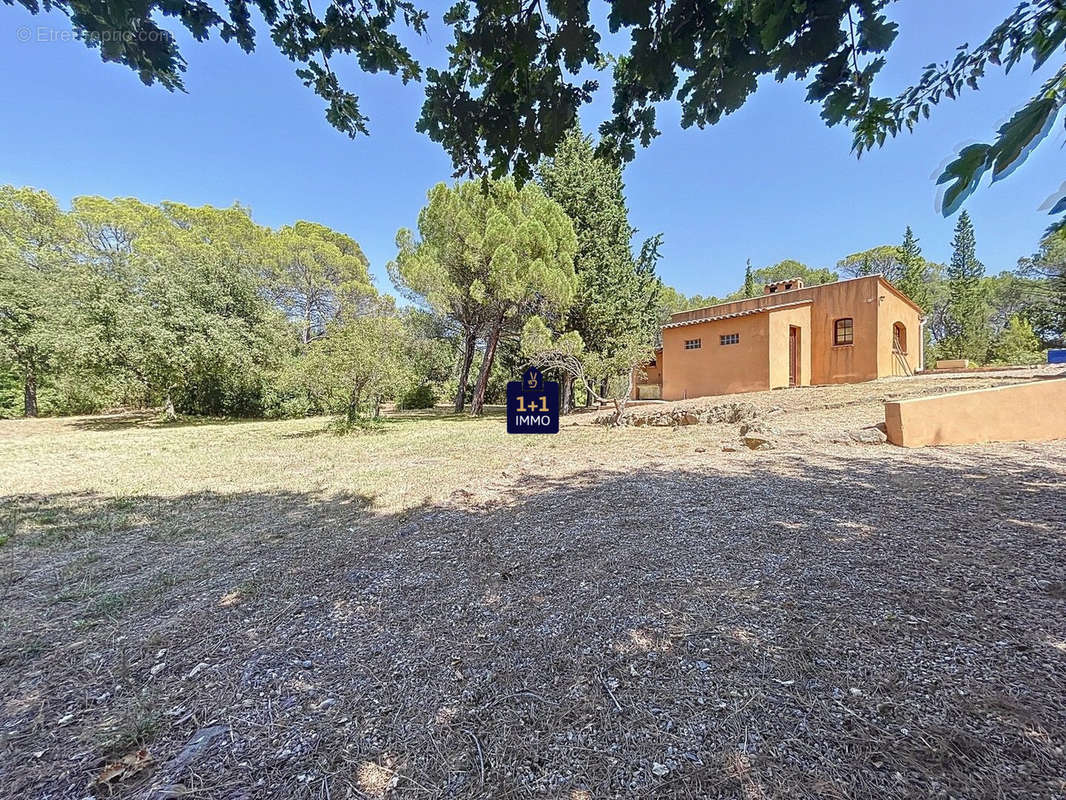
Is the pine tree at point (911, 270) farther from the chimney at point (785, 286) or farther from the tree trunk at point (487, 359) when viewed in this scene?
the tree trunk at point (487, 359)

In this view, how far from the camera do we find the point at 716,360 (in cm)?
1449

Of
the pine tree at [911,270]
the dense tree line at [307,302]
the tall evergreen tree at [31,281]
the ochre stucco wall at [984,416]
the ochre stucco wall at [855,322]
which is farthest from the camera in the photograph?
the pine tree at [911,270]

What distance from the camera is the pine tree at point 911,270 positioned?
21.4 m

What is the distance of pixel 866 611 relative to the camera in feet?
6.36

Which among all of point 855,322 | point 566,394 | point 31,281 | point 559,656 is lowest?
point 559,656

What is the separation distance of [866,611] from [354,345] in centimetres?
951

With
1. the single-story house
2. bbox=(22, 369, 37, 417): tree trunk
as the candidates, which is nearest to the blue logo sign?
the single-story house

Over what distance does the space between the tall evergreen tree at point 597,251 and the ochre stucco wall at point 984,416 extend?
8.56 m

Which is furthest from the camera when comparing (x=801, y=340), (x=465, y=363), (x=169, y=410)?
(x=465, y=363)

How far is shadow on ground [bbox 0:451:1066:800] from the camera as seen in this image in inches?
47.9

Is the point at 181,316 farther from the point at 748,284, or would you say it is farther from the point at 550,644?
the point at 748,284

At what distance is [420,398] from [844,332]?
17.1 m

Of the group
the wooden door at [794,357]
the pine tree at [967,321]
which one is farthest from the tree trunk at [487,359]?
the pine tree at [967,321]

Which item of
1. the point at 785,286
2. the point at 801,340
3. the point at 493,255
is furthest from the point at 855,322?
the point at 493,255
